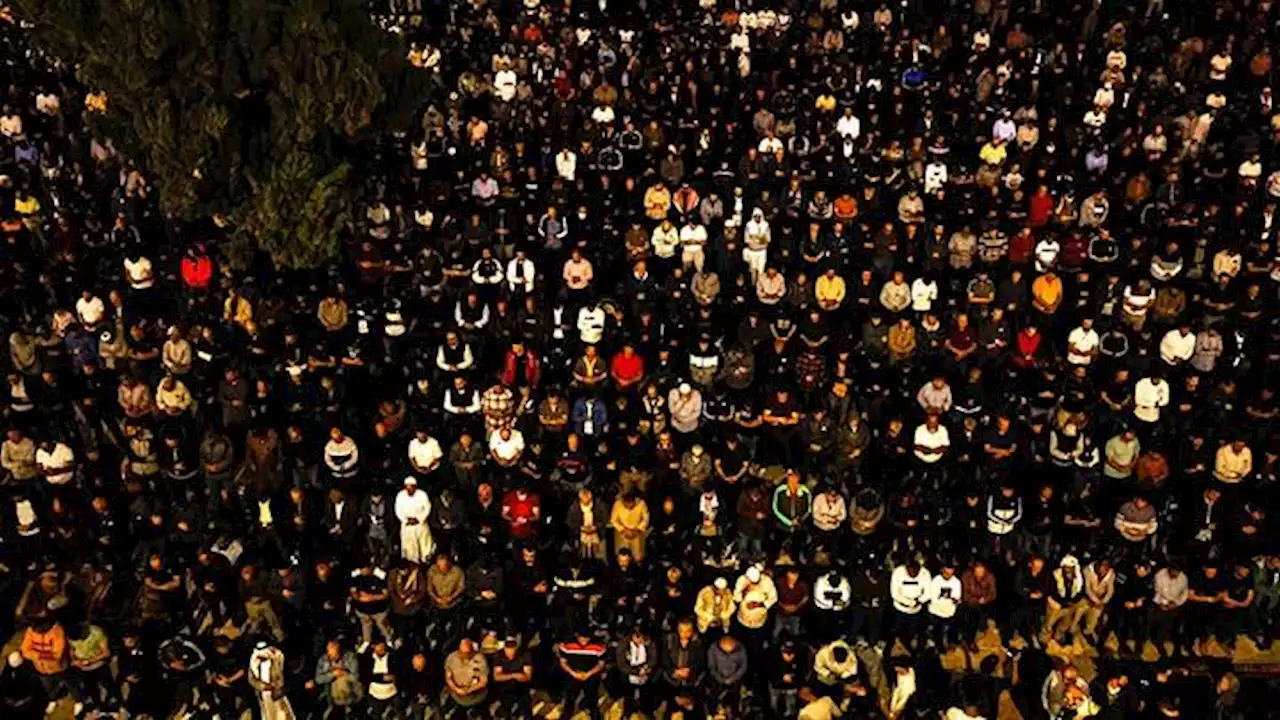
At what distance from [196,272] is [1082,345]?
1286 cm

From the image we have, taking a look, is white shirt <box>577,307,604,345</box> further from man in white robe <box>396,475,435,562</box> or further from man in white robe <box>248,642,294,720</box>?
man in white robe <box>248,642,294,720</box>

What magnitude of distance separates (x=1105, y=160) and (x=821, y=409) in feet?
28.8

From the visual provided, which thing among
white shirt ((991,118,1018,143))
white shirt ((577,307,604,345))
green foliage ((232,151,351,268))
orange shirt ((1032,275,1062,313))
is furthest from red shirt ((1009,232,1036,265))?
green foliage ((232,151,351,268))

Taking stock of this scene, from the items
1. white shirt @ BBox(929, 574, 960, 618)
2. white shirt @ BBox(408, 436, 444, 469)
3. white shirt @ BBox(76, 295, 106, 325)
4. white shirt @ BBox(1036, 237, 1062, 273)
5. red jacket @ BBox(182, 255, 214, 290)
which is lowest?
white shirt @ BBox(929, 574, 960, 618)

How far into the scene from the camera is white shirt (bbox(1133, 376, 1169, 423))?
17.4 m

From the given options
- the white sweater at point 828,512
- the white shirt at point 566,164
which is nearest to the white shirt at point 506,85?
the white shirt at point 566,164

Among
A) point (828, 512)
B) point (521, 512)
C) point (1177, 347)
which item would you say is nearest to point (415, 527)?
point (521, 512)

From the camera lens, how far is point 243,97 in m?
19.7

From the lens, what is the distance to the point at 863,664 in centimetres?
1469

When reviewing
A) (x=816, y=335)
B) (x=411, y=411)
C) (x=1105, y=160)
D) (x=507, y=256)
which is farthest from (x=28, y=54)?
(x=1105, y=160)

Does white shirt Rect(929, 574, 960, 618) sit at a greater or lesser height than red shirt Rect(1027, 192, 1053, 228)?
lesser

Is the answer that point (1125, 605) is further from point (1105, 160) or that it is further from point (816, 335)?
point (1105, 160)

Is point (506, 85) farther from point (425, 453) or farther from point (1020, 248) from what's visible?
point (425, 453)

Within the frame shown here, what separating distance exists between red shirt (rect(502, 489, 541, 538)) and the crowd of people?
0.06 meters
